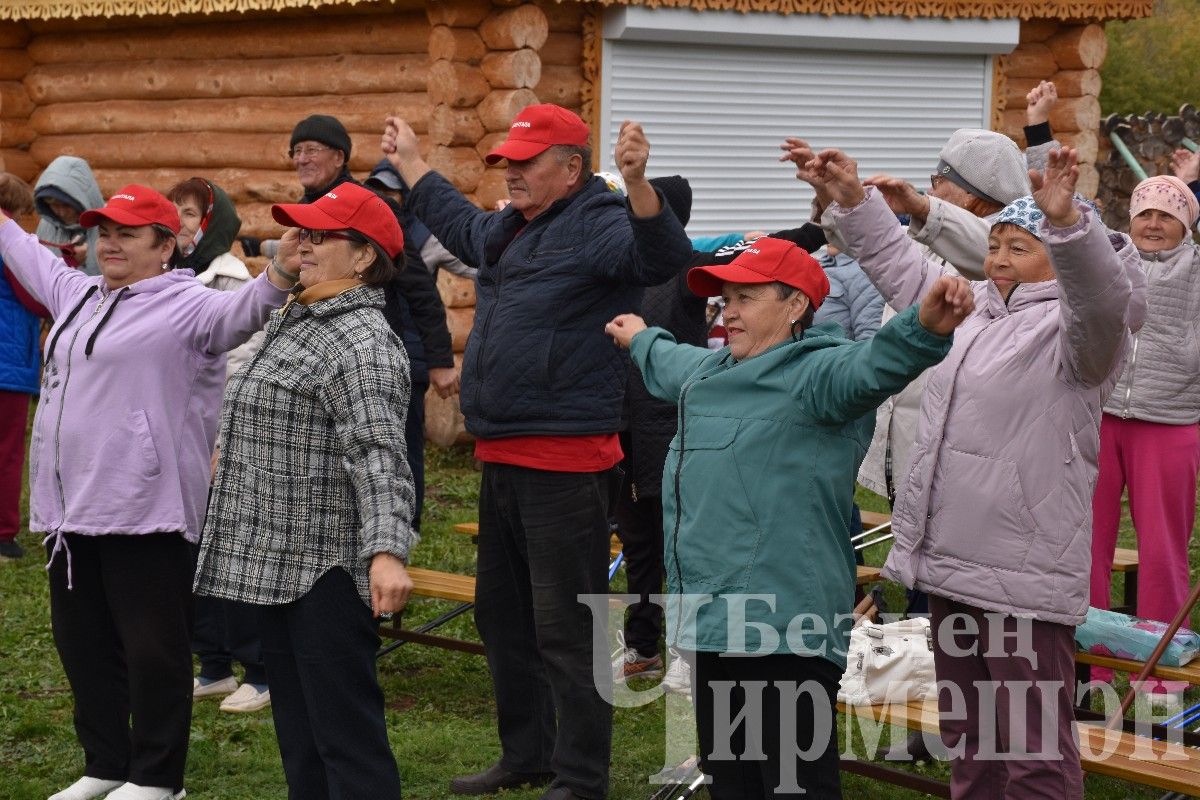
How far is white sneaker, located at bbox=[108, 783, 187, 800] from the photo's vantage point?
5.23m

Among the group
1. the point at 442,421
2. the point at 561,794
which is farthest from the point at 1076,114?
the point at 561,794

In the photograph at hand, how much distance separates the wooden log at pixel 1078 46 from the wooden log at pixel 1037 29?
6 centimetres

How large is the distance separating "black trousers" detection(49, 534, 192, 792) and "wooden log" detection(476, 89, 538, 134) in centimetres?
662

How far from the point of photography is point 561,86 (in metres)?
12.1

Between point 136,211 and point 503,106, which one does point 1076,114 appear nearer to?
point 503,106

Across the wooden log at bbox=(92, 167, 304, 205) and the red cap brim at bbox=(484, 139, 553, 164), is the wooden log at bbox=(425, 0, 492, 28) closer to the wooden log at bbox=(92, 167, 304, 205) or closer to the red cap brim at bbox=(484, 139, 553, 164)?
the wooden log at bbox=(92, 167, 304, 205)

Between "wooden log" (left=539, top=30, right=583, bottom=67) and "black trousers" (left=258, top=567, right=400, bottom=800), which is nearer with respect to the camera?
"black trousers" (left=258, top=567, right=400, bottom=800)

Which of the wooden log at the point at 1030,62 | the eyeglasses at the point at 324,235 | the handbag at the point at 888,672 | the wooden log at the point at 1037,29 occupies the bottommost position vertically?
the handbag at the point at 888,672

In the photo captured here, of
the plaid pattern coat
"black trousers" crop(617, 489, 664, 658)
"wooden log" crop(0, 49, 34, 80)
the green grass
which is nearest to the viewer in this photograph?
the plaid pattern coat

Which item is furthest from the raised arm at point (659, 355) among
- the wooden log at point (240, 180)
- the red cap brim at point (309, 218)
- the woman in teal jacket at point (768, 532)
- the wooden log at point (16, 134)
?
the wooden log at point (16, 134)

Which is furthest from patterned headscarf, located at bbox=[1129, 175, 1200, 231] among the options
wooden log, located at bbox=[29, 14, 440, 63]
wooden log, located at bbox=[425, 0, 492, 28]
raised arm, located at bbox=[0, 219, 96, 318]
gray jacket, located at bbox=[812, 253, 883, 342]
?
wooden log, located at bbox=[29, 14, 440, 63]

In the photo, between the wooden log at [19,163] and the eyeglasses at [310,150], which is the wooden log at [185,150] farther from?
the eyeglasses at [310,150]

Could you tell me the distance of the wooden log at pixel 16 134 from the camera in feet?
50.4

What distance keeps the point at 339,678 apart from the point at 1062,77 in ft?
37.7
